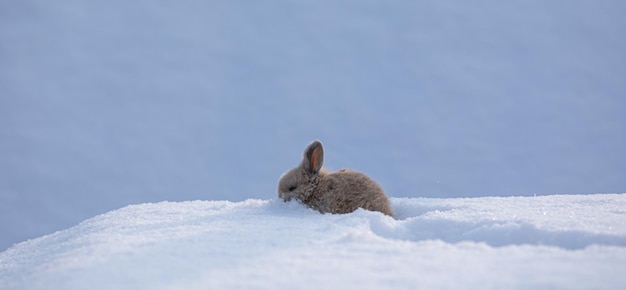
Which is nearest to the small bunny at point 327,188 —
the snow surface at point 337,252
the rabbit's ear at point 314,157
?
the rabbit's ear at point 314,157

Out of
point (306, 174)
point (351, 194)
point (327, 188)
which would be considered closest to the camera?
point (351, 194)

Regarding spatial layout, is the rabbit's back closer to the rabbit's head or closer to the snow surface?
the rabbit's head

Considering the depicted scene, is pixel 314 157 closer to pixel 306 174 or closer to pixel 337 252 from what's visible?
pixel 306 174

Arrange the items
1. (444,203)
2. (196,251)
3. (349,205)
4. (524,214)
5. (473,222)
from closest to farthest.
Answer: (196,251), (473,222), (524,214), (349,205), (444,203)

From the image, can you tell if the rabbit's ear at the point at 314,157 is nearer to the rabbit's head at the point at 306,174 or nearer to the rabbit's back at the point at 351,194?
the rabbit's head at the point at 306,174

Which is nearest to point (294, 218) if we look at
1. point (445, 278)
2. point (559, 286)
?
point (445, 278)

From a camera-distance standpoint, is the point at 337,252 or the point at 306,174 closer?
the point at 337,252

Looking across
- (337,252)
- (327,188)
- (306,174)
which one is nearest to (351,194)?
(327,188)

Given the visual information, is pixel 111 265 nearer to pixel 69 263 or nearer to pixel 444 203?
pixel 69 263

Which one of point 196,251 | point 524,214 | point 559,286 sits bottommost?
point 559,286
